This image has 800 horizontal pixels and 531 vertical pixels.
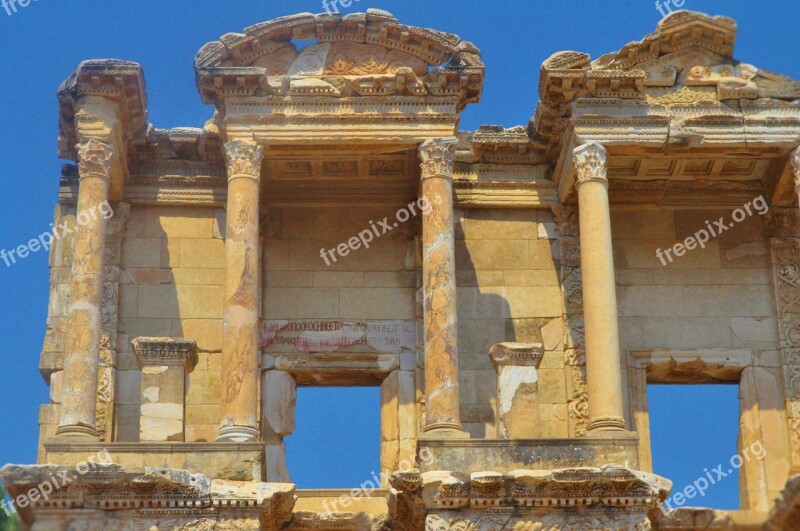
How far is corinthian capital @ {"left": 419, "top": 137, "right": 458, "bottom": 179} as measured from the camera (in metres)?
22.2

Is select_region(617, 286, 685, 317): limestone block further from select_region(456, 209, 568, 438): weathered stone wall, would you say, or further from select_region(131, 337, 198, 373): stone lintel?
select_region(131, 337, 198, 373): stone lintel

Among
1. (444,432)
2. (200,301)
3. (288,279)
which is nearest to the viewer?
(444,432)

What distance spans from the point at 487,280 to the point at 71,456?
6.63m

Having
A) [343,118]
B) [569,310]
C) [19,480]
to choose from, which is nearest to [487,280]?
[569,310]

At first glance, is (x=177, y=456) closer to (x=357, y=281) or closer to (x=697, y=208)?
(x=357, y=281)

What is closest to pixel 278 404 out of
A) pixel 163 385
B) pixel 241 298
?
pixel 241 298

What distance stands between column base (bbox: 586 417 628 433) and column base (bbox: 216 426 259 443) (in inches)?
166

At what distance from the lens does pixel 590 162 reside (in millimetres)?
22344

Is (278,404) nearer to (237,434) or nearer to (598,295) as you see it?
(237,434)

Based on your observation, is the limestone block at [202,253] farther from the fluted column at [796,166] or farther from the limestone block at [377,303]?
the fluted column at [796,166]

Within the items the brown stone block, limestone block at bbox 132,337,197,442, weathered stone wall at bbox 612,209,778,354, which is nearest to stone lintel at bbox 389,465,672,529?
limestone block at bbox 132,337,197,442

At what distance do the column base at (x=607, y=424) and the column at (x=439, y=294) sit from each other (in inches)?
63.5

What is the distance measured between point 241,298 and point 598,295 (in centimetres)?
461

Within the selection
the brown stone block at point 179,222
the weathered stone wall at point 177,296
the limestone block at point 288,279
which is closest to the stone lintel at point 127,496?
the weathered stone wall at point 177,296
